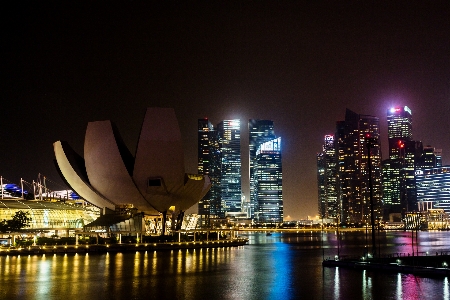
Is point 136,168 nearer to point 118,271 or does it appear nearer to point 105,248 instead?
point 105,248

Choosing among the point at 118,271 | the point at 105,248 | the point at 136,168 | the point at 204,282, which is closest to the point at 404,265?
the point at 204,282

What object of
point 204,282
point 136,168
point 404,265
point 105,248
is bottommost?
point 204,282

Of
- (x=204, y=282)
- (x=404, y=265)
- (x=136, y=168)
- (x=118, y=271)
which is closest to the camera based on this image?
(x=204, y=282)

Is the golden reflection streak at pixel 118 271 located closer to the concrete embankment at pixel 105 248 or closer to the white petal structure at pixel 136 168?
the concrete embankment at pixel 105 248

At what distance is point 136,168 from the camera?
62750 millimetres

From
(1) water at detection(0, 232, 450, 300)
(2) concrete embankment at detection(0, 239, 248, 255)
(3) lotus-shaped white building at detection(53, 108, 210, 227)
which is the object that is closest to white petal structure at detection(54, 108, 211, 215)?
(3) lotus-shaped white building at detection(53, 108, 210, 227)

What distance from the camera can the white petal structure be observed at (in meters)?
60.4

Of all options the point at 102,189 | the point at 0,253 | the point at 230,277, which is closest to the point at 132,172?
the point at 102,189

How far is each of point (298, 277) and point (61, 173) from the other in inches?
1680

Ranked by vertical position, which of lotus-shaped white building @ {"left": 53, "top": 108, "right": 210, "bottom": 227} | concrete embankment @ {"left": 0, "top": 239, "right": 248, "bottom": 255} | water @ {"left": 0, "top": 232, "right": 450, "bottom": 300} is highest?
lotus-shaped white building @ {"left": 53, "top": 108, "right": 210, "bottom": 227}

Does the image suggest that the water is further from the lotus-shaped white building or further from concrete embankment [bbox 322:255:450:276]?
the lotus-shaped white building

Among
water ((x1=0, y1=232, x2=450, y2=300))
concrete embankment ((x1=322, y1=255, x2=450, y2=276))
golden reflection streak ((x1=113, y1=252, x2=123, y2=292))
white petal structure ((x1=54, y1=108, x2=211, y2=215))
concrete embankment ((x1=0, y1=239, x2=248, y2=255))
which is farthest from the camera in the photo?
white petal structure ((x1=54, y1=108, x2=211, y2=215))

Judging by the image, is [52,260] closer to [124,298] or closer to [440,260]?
[124,298]

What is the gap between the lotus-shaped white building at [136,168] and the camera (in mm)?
60406
